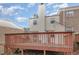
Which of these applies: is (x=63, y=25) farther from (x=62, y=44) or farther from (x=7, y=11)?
(x=7, y=11)

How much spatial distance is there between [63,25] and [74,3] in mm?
275

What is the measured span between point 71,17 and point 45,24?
29 cm

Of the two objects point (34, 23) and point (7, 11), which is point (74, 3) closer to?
point (34, 23)

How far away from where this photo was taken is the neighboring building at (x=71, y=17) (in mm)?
1638

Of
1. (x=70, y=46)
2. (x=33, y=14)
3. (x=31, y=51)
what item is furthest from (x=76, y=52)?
(x=33, y=14)

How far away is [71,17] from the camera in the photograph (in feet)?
5.37

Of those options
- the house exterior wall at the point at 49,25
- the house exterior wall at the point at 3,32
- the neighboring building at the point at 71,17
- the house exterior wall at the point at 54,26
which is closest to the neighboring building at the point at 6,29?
the house exterior wall at the point at 3,32

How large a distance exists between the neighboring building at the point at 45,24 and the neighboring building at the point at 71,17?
0.06m

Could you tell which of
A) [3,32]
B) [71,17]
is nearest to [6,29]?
[3,32]

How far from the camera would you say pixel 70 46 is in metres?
1.64

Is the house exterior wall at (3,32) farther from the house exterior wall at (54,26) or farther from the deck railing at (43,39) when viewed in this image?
the house exterior wall at (54,26)

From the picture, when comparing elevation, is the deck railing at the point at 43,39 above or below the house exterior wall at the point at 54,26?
below

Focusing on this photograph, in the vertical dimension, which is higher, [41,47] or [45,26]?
[45,26]
